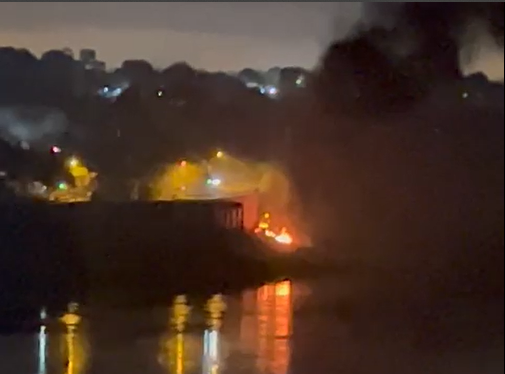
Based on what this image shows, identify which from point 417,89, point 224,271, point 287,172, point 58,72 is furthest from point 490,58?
point 58,72

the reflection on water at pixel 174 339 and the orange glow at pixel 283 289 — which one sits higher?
the orange glow at pixel 283 289

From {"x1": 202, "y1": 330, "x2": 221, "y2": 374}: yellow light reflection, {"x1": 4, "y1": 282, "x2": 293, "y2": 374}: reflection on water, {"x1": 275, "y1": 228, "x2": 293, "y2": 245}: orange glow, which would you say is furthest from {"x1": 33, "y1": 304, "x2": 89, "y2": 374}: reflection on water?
{"x1": 275, "y1": 228, "x2": 293, "y2": 245}: orange glow

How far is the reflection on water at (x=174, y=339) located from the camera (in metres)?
1.11

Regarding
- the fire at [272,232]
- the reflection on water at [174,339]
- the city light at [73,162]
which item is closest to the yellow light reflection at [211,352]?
the reflection on water at [174,339]

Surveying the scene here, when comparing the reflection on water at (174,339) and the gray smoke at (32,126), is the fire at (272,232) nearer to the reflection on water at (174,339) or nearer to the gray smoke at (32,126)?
the reflection on water at (174,339)

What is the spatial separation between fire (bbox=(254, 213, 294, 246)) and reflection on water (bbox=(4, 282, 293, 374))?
5 cm

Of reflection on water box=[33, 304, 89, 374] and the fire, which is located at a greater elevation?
the fire

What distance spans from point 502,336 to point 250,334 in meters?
0.33

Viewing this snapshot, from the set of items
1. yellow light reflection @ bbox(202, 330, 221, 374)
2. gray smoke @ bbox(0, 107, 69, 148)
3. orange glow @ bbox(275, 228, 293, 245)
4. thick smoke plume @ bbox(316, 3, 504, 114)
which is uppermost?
thick smoke plume @ bbox(316, 3, 504, 114)

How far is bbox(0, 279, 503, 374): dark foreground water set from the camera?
1112 millimetres

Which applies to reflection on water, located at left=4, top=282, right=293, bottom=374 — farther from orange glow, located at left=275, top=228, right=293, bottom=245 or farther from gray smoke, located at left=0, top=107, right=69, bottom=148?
gray smoke, located at left=0, top=107, right=69, bottom=148

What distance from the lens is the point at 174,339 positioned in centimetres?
113

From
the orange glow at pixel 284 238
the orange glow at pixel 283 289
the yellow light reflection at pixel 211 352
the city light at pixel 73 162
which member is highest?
the city light at pixel 73 162

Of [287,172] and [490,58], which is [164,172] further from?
[490,58]
